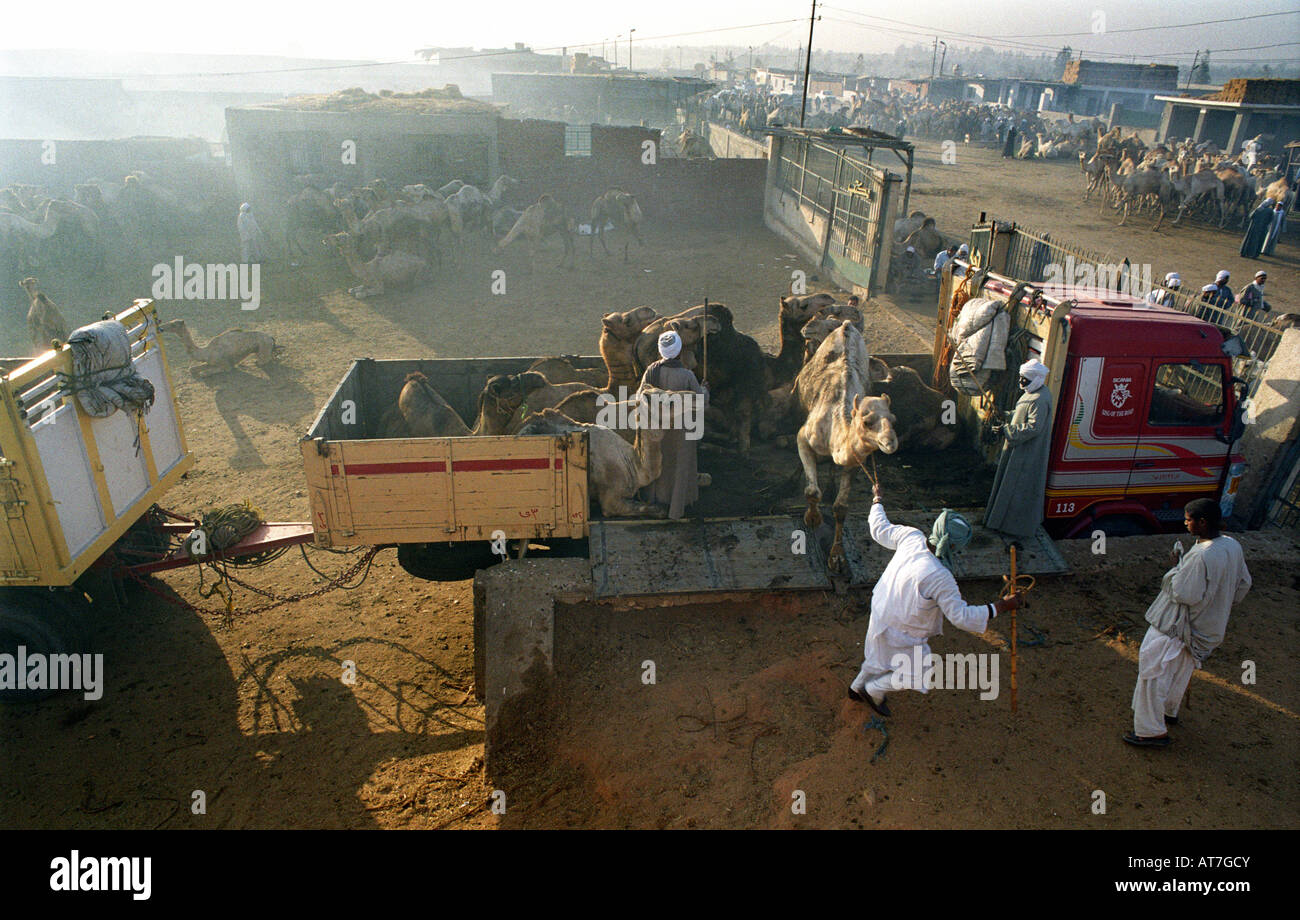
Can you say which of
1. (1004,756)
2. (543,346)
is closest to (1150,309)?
(1004,756)

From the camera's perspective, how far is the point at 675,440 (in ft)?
23.3

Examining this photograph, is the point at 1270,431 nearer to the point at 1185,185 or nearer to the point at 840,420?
the point at 840,420

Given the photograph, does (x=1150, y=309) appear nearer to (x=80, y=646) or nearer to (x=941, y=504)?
(x=941, y=504)

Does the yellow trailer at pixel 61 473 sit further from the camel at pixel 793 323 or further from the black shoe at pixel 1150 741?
the black shoe at pixel 1150 741

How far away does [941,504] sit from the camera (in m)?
7.59

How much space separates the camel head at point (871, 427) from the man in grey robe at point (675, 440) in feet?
4.86

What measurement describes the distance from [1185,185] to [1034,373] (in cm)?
2241

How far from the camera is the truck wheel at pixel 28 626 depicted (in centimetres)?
610

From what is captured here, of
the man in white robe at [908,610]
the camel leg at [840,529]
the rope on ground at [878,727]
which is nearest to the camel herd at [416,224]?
the camel leg at [840,529]

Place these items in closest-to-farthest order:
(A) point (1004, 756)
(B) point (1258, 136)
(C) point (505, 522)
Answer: (A) point (1004, 756) → (C) point (505, 522) → (B) point (1258, 136)

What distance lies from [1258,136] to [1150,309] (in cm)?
3256

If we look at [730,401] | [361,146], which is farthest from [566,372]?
[361,146]

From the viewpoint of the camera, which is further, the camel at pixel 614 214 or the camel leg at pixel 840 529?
the camel at pixel 614 214

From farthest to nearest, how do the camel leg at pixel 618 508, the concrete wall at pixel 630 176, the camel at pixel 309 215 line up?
the concrete wall at pixel 630 176 → the camel at pixel 309 215 → the camel leg at pixel 618 508
